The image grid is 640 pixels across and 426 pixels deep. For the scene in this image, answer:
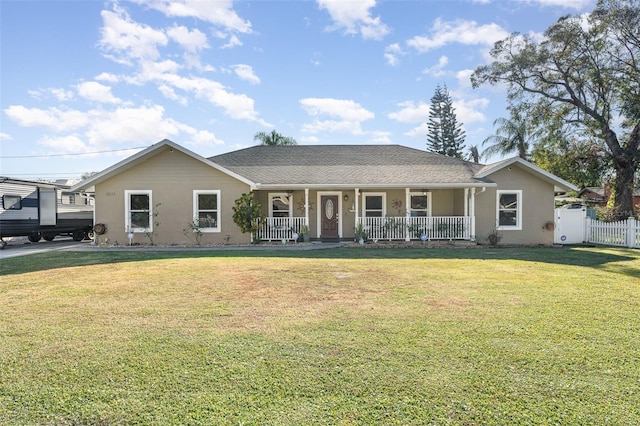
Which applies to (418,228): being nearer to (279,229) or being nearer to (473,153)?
(279,229)

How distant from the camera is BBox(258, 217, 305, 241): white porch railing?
15.2m

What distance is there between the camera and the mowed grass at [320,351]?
9.09 feet

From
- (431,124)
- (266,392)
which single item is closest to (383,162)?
(266,392)

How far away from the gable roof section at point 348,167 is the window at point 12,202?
28.1 ft

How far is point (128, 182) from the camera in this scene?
1453cm

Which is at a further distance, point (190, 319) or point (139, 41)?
point (139, 41)

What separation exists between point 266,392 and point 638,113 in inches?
1028

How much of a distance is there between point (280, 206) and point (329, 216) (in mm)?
2313

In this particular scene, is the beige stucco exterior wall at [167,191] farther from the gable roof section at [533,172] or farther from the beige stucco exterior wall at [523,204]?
the gable roof section at [533,172]

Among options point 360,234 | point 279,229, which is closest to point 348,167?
point 360,234

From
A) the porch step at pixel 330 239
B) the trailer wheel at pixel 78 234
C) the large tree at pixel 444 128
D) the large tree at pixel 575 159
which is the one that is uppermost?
the large tree at pixel 444 128

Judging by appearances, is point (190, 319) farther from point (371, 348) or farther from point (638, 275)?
point (638, 275)

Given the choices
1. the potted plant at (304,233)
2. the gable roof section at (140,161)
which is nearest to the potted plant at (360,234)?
the potted plant at (304,233)

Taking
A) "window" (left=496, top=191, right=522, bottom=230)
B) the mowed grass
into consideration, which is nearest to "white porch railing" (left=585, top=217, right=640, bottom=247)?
"window" (left=496, top=191, right=522, bottom=230)
